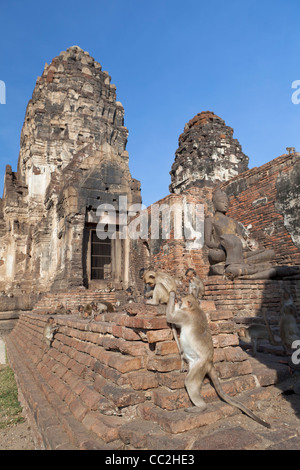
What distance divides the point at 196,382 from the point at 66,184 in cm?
895

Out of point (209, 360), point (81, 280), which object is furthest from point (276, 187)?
point (209, 360)

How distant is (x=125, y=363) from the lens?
294cm

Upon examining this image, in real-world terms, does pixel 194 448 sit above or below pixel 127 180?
below

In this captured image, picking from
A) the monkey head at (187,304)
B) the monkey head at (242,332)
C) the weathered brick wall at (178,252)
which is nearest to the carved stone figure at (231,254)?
the monkey head at (242,332)

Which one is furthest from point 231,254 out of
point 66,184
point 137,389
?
point 66,184

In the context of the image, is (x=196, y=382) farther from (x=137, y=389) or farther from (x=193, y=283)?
(x=193, y=283)

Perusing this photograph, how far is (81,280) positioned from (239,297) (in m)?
5.04

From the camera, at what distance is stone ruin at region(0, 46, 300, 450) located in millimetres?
2717

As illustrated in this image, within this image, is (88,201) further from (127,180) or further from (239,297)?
(239,297)

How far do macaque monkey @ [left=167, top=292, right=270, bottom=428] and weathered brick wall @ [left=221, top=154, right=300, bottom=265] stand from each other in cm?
820

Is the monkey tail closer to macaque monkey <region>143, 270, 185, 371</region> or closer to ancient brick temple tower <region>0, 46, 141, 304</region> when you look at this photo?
macaque monkey <region>143, 270, 185, 371</region>

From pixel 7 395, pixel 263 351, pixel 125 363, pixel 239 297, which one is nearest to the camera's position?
pixel 125 363

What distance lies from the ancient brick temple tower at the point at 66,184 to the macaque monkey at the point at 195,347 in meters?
7.23
